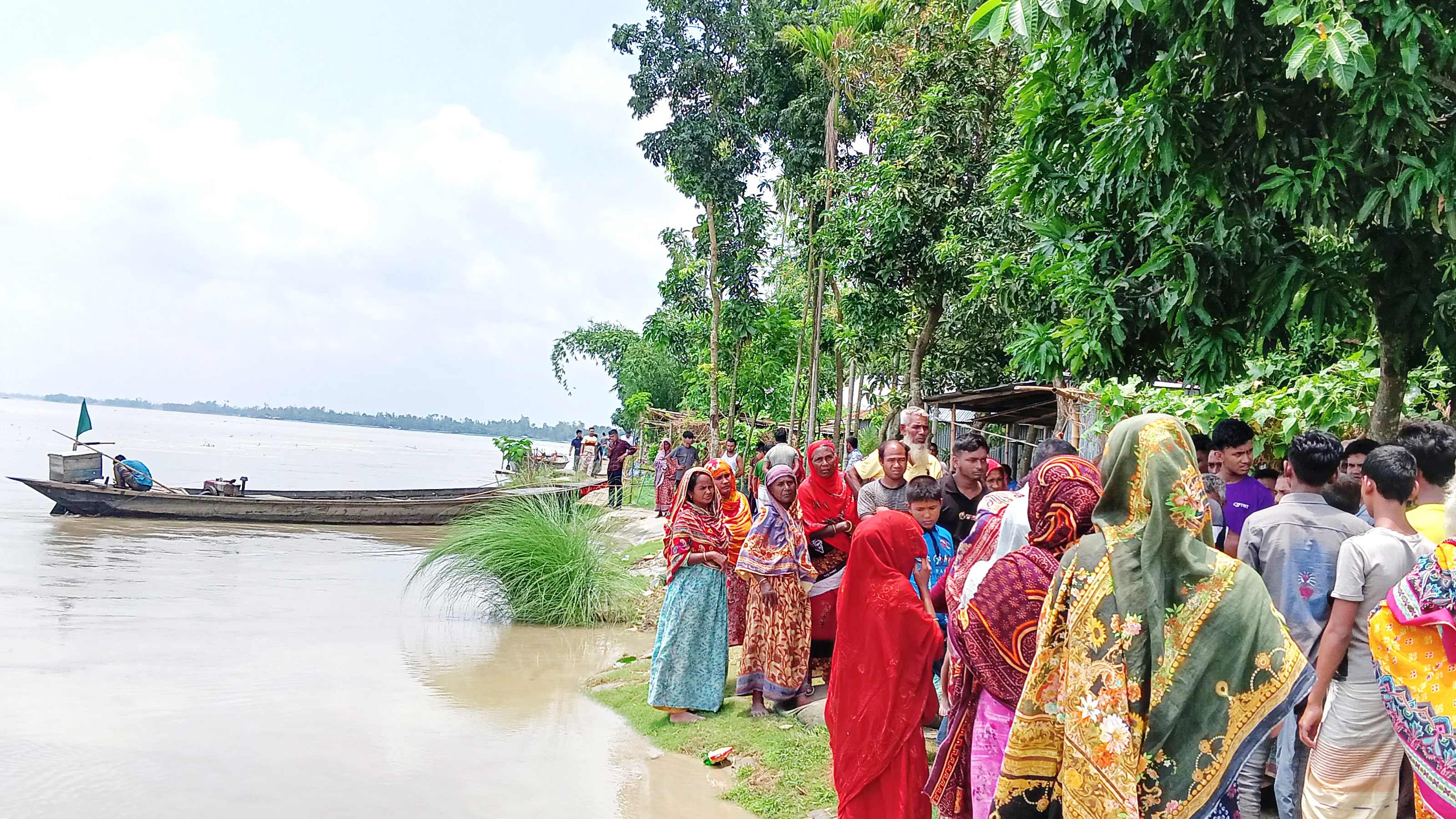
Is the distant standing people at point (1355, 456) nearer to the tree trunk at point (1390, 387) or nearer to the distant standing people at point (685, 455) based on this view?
the tree trunk at point (1390, 387)

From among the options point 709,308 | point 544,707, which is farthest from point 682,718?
point 709,308

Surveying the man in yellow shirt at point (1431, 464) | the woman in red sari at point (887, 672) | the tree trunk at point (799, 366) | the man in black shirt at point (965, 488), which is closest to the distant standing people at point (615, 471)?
the tree trunk at point (799, 366)

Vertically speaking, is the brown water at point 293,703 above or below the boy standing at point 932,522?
below

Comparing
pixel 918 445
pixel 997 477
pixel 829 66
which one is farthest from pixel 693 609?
pixel 829 66

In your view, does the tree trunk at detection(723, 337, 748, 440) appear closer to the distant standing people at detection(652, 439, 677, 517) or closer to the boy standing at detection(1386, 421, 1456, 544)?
the distant standing people at detection(652, 439, 677, 517)

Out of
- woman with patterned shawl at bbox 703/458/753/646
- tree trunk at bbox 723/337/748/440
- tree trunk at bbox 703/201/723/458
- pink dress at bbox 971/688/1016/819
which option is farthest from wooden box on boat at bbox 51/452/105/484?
pink dress at bbox 971/688/1016/819

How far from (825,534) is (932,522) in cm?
131

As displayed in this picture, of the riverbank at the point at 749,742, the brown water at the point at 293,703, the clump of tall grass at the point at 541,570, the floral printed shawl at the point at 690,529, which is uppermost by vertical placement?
the floral printed shawl at the point at 690,529

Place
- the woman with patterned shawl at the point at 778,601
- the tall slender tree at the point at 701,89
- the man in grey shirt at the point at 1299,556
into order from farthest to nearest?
the tall slender tree at the point at 701,89 → the woman with patterned shawl at the point at 778,601 → the man in grey shirt at the point at 1299,556

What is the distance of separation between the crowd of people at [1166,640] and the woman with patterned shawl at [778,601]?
98cm

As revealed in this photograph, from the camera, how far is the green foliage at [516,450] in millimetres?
25891

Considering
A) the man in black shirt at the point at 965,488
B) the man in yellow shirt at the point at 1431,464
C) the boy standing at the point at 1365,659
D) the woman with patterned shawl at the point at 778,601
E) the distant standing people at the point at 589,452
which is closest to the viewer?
the boy standing at the point at 1365,659

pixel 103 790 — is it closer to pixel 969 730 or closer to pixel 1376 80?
pixel 969 730

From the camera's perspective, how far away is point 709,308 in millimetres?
21141
